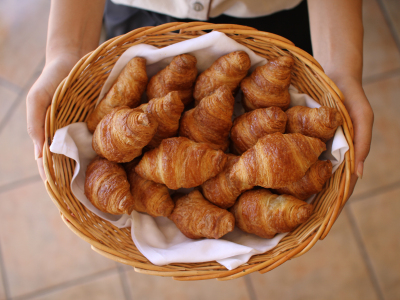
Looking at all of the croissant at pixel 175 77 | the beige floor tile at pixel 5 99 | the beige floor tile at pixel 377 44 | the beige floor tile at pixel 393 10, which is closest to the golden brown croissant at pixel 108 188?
the croissant at pixel 175 77

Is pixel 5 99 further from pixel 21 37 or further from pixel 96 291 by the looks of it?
pixel 96 291

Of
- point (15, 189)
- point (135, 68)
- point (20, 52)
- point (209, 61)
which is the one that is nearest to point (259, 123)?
point (209, 61)

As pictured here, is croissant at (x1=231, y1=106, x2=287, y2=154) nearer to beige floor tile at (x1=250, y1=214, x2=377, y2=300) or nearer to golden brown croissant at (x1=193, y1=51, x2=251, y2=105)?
golden brown croissant at (x1=193, y1=51, x2=251, y2=105)

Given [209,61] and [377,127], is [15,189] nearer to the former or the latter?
[209,61]

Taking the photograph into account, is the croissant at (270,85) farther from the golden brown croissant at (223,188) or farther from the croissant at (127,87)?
the croissant at (127,87)

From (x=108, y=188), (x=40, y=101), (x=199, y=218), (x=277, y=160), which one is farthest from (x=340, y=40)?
(x=40, y=101)
